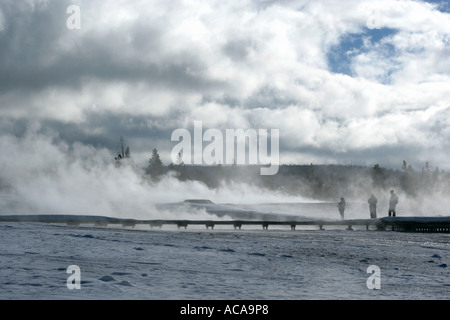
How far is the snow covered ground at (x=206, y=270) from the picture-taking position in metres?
8.73

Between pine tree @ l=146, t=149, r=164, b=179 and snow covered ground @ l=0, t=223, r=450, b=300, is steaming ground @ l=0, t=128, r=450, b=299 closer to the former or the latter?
snow covered ground @ l=0, t=223, r=450, b=300

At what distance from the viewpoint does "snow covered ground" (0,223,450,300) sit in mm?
8734

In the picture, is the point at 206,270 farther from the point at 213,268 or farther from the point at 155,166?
the point at 155,166

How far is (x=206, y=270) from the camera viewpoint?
1134 centimetres

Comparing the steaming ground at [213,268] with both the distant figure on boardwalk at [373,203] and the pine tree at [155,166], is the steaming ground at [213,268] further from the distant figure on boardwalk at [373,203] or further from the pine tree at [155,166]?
the pine tree at [155,166]

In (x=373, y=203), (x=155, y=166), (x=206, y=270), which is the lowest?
(x=206, y=270)

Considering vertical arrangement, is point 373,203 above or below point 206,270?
above

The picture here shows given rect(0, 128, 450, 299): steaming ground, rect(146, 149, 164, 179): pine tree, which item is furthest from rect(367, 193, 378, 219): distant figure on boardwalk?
rect(146, 149, 164, 179): pine tree

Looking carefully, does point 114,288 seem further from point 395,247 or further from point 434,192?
point 434,192

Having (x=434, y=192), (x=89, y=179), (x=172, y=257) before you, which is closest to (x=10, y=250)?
(x=172, y=257)

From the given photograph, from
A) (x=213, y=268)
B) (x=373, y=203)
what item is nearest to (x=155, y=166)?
(x=373, y=203)

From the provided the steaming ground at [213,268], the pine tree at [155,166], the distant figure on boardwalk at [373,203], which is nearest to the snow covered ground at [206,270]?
the steaming ground at [213,268]

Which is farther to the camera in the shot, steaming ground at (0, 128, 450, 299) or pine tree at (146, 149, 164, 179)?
pine tree at (146, 149, 164, 179)

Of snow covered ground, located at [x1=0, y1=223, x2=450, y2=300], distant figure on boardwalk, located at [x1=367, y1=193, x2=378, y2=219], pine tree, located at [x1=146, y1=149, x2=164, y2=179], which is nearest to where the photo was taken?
snow covered ground, located at [x1=0, y1=223, x2=450, y2=300]
